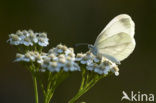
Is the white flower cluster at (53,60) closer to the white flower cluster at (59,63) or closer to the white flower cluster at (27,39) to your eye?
the white flower cluster at (59,63)

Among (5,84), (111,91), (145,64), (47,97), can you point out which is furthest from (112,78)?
(47,97)

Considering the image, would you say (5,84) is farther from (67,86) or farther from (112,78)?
(112,78)

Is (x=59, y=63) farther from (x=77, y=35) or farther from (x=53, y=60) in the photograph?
(x=77, y=35)

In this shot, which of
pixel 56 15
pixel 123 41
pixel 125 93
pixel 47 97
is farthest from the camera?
pixel 56 15

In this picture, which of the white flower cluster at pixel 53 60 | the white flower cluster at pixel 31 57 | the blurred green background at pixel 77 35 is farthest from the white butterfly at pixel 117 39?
the blurred green background at pixel 77 35

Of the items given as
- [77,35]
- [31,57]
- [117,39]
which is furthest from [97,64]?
[77,35]
